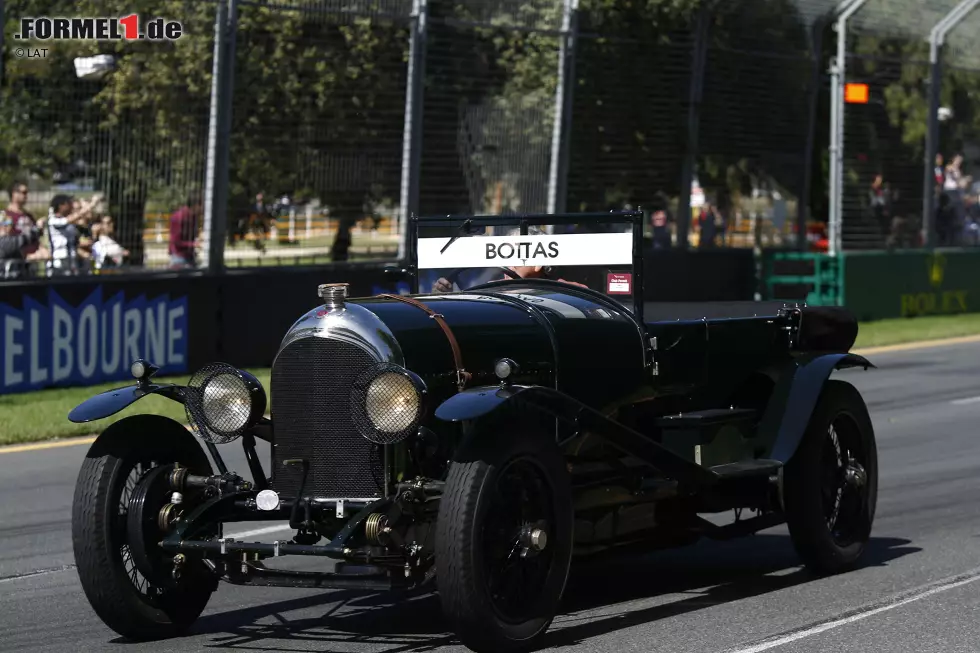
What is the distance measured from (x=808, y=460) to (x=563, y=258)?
1486 millimetres

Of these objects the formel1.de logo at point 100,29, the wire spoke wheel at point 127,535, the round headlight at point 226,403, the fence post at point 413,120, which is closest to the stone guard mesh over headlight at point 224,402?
the round headlight at point 226,403

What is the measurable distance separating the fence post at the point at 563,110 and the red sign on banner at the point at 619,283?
12859 millimetres

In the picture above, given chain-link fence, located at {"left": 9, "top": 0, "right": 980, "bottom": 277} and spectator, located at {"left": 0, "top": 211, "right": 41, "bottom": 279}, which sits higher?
chain-link fence, located at {"left": 9, "top": 0, "right": 980, "bottom": 277}

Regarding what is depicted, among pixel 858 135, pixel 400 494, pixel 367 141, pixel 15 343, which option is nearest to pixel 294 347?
Result: pixel 400 494

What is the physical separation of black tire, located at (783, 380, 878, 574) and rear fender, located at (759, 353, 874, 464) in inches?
2.8

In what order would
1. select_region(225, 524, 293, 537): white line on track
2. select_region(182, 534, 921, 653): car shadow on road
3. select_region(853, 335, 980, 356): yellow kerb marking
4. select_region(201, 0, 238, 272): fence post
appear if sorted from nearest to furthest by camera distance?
select_region(182, 534, 921, 653): car shadow on road
select_region(225, 524, 293, 537): white line on track
select_region(201, 0, 238, 272): fence post
select_region(853, 335, 980, 356): yellow kerb marking

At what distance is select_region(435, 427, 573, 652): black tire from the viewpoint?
5.86m

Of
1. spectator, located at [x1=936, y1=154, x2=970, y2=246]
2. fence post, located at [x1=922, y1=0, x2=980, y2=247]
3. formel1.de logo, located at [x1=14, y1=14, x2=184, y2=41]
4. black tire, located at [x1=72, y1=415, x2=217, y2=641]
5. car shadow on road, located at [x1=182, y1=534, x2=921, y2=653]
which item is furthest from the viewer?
spectator, located at [x1=936, y1=154, x2=970, y2=246]

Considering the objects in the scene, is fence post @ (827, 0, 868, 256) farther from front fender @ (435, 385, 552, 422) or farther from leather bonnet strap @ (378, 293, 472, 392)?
front fender @ (435, 385, 552, 422)

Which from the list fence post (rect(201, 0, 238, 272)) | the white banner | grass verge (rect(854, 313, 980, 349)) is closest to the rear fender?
the white banner

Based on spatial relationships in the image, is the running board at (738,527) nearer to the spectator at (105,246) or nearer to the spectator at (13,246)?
the spectator at (13,246)

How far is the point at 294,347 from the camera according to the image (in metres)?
6.59

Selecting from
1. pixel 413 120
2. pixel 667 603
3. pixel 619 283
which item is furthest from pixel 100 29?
pixel 667 603

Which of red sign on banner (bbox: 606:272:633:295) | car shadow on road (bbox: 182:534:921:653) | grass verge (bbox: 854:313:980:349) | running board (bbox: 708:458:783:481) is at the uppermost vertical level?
red sign on banner (bbox: 606:272:633:295)
